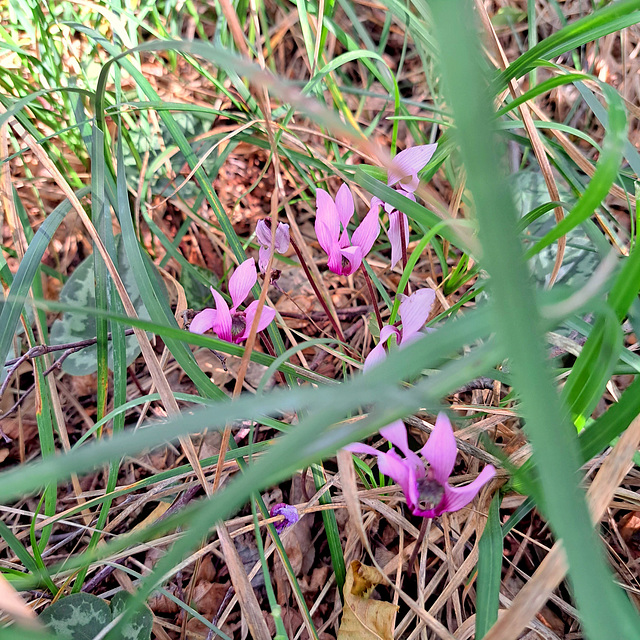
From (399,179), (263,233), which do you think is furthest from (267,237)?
(399,179)

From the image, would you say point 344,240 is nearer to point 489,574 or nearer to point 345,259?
point 345,259

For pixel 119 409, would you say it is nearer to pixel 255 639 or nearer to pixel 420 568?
pixel 255 639

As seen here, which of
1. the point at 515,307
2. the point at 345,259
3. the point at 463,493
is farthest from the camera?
the point at 345,259

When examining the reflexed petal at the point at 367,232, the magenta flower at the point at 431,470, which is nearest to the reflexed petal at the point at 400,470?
the magenta flower at the point at 431,470

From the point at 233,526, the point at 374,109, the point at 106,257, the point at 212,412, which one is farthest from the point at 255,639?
the point at 374,109

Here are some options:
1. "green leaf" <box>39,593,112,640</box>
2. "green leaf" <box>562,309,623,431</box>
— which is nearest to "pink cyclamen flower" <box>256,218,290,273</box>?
"green leaf" <box>562,309,623,431</box>

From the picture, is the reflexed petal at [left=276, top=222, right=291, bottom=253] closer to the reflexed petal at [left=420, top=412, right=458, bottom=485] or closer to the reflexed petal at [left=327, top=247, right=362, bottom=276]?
the reflexed petal at [left=327, top=247, right=362, bottom=276]

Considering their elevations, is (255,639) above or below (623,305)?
below
